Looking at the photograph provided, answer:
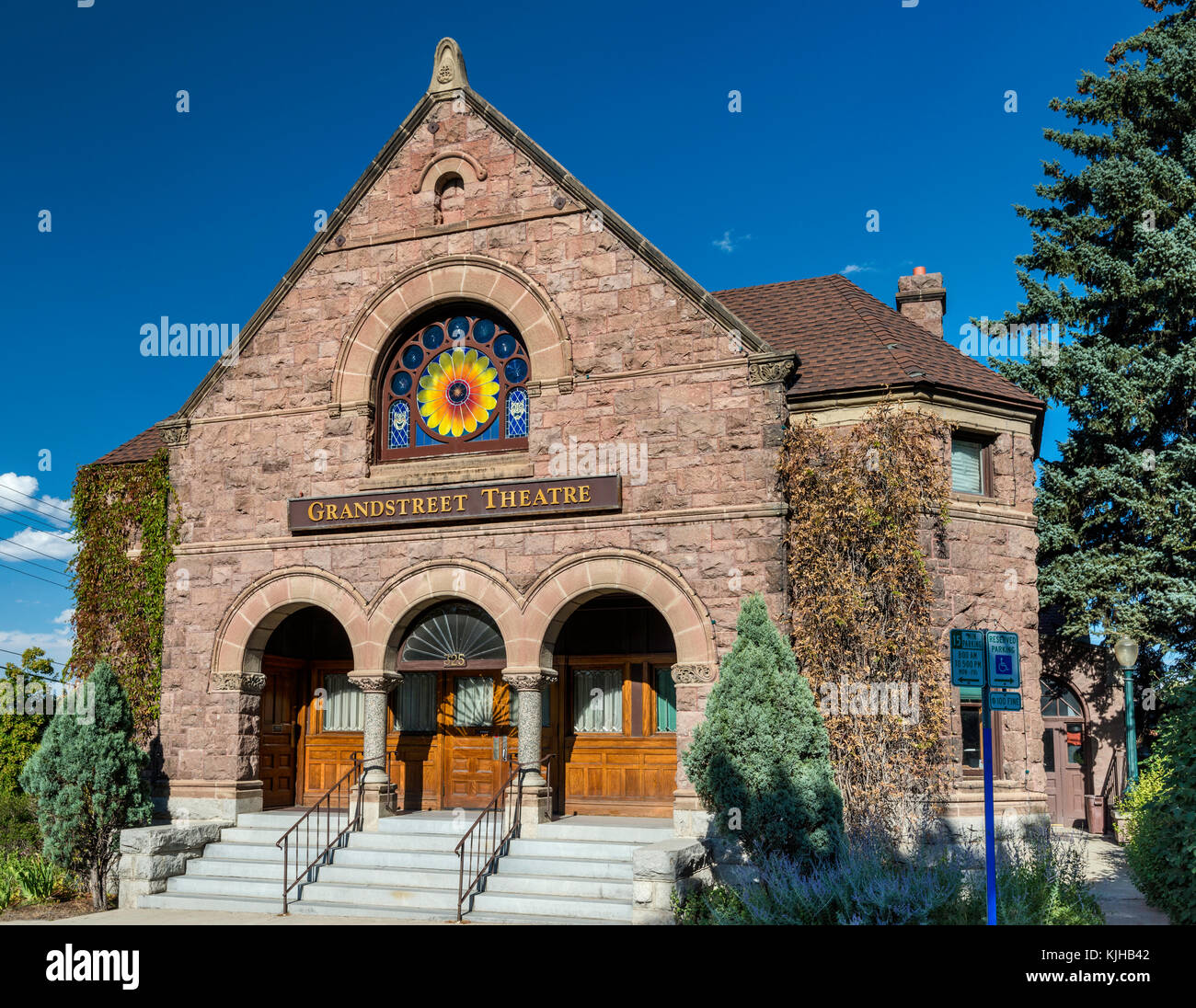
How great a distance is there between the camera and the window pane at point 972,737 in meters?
14.6

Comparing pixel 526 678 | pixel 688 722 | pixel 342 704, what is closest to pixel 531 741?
pixel 526 678

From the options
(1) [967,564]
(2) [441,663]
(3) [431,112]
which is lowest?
(2) [441,663]

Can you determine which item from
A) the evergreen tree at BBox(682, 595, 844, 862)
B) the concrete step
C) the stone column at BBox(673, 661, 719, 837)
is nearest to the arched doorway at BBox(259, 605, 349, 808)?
the concrete step

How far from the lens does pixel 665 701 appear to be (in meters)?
16.3

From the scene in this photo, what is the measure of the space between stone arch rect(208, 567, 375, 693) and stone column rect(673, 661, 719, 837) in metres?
5.01

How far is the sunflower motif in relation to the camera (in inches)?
632

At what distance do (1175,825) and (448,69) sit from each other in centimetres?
1410

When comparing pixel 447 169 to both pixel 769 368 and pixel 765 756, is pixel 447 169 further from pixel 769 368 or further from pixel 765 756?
pixel 765 756

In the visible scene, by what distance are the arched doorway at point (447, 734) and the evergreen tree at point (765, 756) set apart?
460 cm

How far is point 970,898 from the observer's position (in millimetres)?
11148

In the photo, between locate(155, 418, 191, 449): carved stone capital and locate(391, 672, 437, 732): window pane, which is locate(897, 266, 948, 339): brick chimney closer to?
locate(391, 672, 437, 732): window pane
